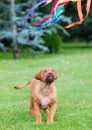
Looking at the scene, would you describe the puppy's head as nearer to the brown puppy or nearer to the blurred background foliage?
the brown puppy

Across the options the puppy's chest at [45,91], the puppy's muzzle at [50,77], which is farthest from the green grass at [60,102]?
the puppy's muzzle at [50,77]

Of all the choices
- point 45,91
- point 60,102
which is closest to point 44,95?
point 45,91

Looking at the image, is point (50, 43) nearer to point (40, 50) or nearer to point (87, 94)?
point (40, 50)

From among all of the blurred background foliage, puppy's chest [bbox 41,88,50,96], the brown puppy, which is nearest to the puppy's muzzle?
the brown puppy

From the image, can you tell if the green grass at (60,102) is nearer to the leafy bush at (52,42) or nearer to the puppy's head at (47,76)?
the puppy's head at (47,76)

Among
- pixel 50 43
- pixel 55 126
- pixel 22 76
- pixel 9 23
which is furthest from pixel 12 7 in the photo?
pixel 55 126

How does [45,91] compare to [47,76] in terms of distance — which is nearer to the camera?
[47,76]

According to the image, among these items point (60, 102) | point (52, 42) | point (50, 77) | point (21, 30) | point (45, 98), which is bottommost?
point (52, 42)

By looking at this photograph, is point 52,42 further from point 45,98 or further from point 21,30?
point 45,98

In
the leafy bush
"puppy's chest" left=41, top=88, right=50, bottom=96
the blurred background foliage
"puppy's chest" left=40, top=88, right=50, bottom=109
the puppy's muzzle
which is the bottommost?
the leafy bush

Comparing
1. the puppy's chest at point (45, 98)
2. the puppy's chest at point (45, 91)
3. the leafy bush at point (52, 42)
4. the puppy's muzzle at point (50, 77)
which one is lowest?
the leafy bush at point (52, 42)

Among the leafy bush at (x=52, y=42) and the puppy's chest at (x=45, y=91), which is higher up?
the puppy's chest at (x=45, y=91)

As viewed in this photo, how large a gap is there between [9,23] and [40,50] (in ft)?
8.25

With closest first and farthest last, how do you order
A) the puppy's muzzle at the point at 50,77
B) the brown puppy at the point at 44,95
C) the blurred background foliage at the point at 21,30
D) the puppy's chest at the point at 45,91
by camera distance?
1. the puppy's muzzle at the point at 50,77
2. the brown puppy at the point at 44,95
3. the puppy's chest at the point at 45,91
4. the blurred background foliage at the point at 21,30
